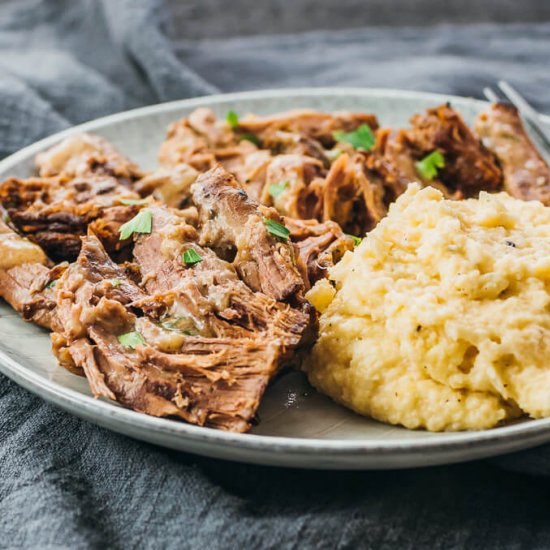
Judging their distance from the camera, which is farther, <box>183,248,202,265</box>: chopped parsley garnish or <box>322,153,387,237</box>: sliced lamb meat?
<box>322,153,387,237</box>: sliced lamb meat

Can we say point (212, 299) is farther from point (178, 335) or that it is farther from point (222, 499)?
point (222, 499)

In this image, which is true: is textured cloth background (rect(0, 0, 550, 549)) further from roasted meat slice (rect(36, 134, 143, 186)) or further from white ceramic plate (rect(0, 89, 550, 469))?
roasted meat slice (rect(36, 134, 143, 186))

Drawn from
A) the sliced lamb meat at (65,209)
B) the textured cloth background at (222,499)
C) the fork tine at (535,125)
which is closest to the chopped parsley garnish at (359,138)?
the fork tine at (535,125)

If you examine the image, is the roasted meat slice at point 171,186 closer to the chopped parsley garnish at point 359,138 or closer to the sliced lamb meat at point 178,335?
the sliced lamb meat at point 178,335

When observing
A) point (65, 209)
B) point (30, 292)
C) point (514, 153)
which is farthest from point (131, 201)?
point (514, 153)

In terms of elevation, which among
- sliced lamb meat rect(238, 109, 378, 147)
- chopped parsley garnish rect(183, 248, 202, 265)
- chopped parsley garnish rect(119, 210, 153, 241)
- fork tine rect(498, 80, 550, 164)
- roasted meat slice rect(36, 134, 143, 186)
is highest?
chopped parsley garnish rect(183, 248, 202, 265)

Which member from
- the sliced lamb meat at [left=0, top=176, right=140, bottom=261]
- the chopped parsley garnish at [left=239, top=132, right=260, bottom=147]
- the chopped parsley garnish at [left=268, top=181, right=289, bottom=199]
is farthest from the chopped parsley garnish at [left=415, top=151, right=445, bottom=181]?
the sliced lamb meat at [left=0, top=176, right=140, bottom=261]
